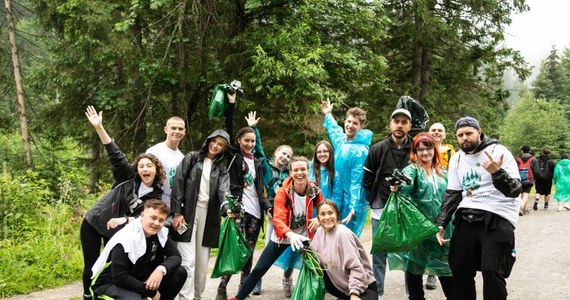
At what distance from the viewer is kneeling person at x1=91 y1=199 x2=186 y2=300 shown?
148 inches

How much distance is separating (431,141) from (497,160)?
97 cm

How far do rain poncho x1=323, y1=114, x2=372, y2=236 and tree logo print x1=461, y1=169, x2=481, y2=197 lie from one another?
1.18 metres

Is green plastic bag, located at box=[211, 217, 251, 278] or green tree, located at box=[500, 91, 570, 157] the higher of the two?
green tree, located at box=[500, 91, 570, 157]

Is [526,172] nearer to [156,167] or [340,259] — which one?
[340,259]

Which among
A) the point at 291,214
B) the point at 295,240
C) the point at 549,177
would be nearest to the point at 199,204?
the point at 291,214

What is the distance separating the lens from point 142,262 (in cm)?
399

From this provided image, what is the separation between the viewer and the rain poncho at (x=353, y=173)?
198 inches

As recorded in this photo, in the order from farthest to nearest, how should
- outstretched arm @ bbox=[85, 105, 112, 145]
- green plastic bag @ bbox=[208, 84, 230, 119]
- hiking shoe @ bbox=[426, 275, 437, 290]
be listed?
hiking shoe @ bbox=[426, 275, 437, 290] → green plastic bag @ bbox=[208, 84, 230, 119] → outstretched arm @ bbox=[85, 105, 112, 145]

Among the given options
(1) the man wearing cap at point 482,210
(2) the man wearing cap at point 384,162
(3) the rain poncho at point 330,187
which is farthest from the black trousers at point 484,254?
(3) the rain poncho at point 330,187

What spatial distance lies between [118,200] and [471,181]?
10.5ft

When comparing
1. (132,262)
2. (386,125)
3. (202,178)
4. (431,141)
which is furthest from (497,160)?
(386,125)

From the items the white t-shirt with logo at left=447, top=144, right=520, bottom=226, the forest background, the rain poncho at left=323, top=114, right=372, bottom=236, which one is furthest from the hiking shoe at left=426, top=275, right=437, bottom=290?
the forest background

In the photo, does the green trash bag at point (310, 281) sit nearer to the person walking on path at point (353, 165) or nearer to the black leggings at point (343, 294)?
the black leggings at point (343, 294)

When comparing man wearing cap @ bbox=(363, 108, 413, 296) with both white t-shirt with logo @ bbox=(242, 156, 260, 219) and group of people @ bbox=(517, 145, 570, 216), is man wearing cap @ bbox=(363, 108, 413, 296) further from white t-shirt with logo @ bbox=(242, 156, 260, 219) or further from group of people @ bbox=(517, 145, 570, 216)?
group of people @ bbox=(517, 145, 570, 216)
